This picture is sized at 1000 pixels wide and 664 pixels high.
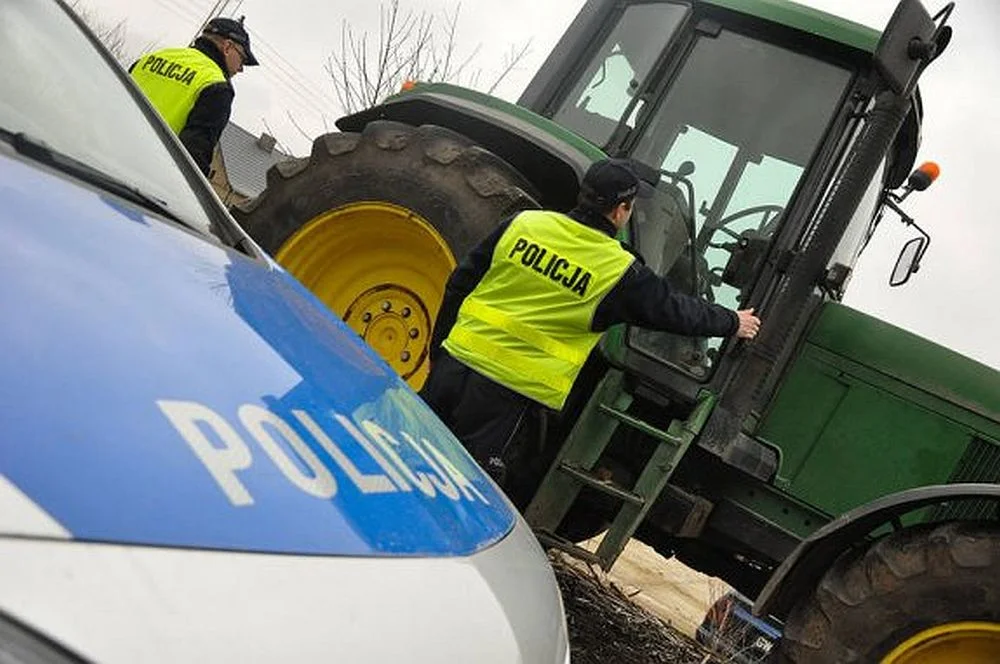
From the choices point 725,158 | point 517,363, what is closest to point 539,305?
point 517,363

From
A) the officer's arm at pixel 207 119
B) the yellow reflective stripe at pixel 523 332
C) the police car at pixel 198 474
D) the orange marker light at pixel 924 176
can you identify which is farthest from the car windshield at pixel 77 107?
the orange marker light at pixel 924 176

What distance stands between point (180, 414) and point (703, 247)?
332cm

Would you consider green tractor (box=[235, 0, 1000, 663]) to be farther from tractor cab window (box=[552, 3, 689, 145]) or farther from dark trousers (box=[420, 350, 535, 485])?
dark trousers (box=[420, 350, 535, 485])

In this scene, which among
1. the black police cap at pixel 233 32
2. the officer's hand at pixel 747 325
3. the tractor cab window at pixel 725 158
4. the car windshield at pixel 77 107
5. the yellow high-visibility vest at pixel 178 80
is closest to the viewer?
the car windshield at pixel 77 107

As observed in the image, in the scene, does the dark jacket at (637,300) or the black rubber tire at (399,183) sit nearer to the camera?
the dark jacket at (637,300)

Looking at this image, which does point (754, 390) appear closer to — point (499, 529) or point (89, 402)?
point (499, 529)

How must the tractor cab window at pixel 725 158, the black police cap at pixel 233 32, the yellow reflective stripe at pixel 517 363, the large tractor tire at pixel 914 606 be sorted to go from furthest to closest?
1. the black police cap at pixel 233 32
2. the tractor cab window at pixel 725 158
3. the yellow reflective stripe at pixel 517 363
4. the large tractor tire at pixel 914 606

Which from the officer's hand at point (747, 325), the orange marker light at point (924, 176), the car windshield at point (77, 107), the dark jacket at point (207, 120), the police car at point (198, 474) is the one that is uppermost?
the orange marker light at point (924, 176)

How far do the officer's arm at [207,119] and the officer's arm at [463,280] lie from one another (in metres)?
1.63

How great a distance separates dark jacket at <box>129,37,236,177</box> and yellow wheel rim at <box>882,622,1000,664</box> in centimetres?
349

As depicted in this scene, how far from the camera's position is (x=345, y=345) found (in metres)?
1.99

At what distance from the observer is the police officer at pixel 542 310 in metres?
3.38

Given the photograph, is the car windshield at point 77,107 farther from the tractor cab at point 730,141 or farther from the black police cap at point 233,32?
the black police cap at point 233,32

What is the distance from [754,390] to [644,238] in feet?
2.40
